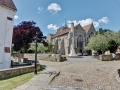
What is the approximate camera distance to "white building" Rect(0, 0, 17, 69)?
11.6 m

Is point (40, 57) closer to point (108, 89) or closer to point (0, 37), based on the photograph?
point (0, 37)

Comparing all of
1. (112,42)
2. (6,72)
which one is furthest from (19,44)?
(112,42)

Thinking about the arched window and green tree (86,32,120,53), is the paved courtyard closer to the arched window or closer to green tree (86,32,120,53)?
green tree (86,32,120,53)

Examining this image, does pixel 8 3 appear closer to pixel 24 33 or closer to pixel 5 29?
pixel 5 29

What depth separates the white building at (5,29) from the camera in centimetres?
1155

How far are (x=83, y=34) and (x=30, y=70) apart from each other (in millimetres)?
51596

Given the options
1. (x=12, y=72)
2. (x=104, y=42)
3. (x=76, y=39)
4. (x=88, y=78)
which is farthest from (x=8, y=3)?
(x=76, y=39)

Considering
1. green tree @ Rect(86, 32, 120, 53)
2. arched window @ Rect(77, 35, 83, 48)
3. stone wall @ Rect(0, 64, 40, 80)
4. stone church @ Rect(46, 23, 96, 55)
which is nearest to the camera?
stone wall @ Rect(0, 64, 40, 80)

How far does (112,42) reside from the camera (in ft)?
121

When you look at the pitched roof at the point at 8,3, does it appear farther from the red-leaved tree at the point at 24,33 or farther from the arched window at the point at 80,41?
the arched window at the point at 80,41

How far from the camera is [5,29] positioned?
11.8m

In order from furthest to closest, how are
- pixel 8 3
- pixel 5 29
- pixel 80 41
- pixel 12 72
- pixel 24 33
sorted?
pixel 80 41 → pixel 24 33 → pixel 8 3 → pixel 5 29 → pixel 12 72

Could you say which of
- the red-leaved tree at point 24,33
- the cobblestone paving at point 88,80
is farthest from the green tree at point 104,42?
the cobblestone paving at point 88,80

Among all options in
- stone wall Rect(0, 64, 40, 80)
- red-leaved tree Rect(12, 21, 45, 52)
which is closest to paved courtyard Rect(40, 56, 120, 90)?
stone wall Rect(0, 64, 40, 80)
